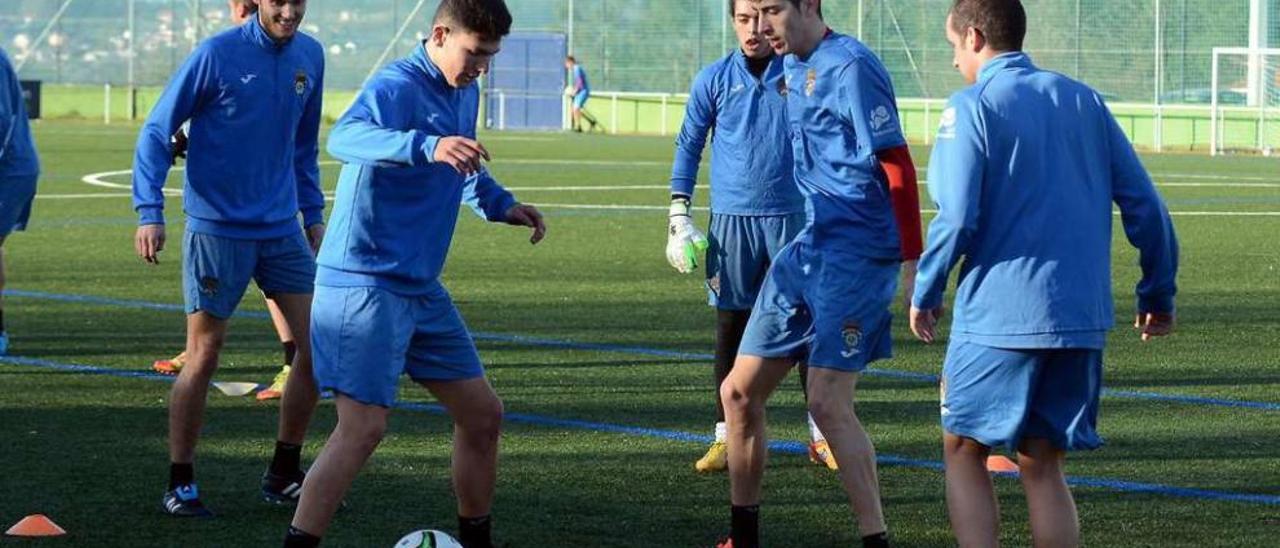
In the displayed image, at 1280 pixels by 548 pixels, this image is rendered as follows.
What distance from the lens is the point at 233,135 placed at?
814 cm

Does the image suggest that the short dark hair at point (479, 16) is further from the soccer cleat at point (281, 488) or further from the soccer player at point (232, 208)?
the soccer cleat at point (281, 488)

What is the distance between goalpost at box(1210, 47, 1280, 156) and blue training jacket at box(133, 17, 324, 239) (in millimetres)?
34982

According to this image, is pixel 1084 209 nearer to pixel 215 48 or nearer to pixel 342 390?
pixel 342 390

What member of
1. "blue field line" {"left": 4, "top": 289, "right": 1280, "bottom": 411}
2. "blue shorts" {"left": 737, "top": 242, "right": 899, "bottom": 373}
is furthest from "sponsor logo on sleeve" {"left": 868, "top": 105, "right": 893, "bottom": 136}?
"blue field line" {"left": 4, "top": 289, "right": 1280, "bottom": 411}

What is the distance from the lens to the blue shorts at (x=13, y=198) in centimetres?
1224

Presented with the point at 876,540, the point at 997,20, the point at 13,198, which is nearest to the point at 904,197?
the point at 997,20

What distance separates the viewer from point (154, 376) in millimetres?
11625

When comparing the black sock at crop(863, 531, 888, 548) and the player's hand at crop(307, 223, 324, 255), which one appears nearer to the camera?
the black sock at crop(863, 531, 888, 548)

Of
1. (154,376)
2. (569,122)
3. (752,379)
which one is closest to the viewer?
(752,379)

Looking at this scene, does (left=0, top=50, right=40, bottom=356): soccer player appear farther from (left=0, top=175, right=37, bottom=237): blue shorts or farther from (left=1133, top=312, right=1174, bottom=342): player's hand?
(left=1133, top=312, right=1174, bottom=342): player's hand

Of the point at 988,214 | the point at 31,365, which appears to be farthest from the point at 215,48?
the point at 31,365

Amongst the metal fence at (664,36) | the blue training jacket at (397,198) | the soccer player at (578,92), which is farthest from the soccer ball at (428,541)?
the soccer player at (578,92)

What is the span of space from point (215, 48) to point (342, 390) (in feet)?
6.87

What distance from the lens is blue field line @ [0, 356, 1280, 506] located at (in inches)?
326
